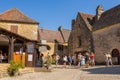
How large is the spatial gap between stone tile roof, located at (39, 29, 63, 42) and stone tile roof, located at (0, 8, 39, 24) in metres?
11.1

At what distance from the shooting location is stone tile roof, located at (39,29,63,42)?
148ft

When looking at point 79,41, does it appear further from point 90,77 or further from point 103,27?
point 90,77

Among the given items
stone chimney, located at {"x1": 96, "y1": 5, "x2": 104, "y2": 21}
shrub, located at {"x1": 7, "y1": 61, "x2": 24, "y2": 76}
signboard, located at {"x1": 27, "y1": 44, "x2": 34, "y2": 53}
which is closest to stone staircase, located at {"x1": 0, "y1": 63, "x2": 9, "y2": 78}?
shrub, located at {"x1": 7, "y1": 61, "x2": 24, "y2": 76}

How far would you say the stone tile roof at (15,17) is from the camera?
32.5 meters

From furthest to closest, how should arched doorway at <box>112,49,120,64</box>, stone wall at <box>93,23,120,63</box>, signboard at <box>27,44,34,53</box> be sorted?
1. stone wall at <box>93,23,120,63</box>
2. arched doorway at <box>112,49,120,64</box>
3. signboard at <box>27,44,34,53</box>

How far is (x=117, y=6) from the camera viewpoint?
3359 cm

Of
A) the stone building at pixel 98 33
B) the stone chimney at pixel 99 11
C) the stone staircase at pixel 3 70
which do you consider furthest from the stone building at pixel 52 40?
the stone staircase at pixel 3 70

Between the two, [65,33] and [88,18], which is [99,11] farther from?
[65,33]

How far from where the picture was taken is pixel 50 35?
46562mm

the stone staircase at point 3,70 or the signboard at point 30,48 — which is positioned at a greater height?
the signboard at point 30,48

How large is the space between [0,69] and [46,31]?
99.6ft

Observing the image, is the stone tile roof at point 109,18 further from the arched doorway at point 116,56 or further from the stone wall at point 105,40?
the arched doorway at point 116,56

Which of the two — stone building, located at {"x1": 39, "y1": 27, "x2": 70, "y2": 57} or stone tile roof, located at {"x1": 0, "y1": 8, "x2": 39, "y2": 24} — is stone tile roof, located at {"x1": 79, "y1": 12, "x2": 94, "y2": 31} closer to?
stone tile roof, located at {"x1": 0, "y1": 8, "x2": 39, "y2": 24}

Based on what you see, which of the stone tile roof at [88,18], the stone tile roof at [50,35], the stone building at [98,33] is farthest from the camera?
the stone tile roof at [50,35]
